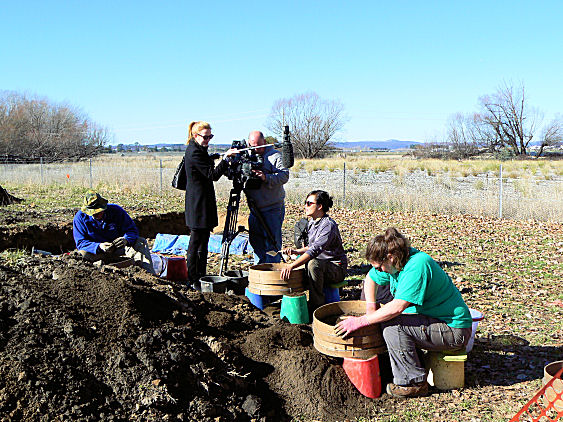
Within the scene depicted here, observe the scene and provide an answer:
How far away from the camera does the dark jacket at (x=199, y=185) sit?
559 cm

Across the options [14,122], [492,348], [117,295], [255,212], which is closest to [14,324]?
[117,295]

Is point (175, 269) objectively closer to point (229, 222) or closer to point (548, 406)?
point (229, 222)

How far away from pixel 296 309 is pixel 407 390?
1.38m

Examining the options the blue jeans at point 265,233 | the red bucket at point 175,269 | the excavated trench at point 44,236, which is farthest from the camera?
the excavated trench at point 44,236

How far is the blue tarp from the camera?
842 centimetres

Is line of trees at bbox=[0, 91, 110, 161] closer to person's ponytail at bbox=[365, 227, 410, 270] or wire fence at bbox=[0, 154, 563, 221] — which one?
wire fence at bbox=[0, 154, 563, 221]

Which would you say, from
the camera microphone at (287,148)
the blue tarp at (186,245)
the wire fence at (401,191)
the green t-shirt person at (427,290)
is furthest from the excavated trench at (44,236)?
the green t-shirt person at (427,290)

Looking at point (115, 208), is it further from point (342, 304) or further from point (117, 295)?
point (342, 304)

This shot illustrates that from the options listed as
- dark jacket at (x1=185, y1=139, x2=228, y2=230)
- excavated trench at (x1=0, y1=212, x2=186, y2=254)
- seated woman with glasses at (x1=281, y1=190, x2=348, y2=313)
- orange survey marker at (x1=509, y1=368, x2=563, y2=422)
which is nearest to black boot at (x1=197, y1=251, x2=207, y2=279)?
dark jacket at (x1=185, y1=139, x2=228, y2=230)

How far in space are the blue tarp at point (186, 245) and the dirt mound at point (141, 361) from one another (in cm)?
406

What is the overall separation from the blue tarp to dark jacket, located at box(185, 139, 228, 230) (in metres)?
2.68

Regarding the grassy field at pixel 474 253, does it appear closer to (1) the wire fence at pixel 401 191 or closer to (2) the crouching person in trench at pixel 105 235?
(1) the wire fence at pixel 401 191

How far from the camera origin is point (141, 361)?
3322 millimetres

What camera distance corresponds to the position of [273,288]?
190 inches
